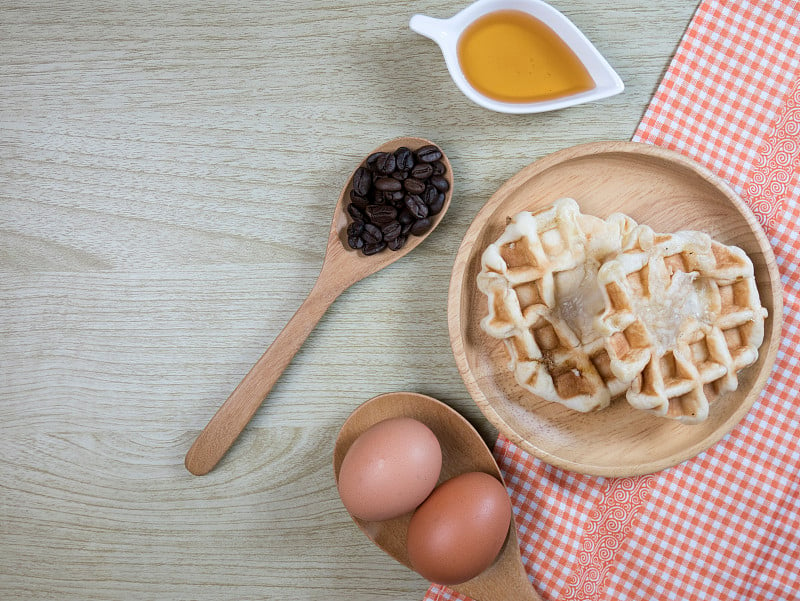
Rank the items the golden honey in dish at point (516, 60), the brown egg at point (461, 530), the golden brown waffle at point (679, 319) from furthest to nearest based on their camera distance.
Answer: the golden honey in dish at point (516, 60) < the brown egg at point (461, 530) < the golden brown waffle at point (679, 319)

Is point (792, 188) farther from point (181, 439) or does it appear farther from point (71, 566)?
point (71, 566)

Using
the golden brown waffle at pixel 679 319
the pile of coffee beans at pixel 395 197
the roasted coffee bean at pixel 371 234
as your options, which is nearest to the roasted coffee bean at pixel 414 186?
the pile of coffee beans at pixel 395 197

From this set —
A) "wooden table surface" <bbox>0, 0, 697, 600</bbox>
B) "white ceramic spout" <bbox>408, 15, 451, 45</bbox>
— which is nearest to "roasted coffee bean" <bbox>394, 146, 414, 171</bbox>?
"wooden table surface" <bbox>0, 0, 697, 600</bbox>

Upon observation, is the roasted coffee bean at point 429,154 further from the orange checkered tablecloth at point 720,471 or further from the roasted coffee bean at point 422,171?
the orange checkered tablecloth at point 720,471

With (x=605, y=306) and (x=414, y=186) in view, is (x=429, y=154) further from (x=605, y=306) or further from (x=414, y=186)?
(x=605, y=306)

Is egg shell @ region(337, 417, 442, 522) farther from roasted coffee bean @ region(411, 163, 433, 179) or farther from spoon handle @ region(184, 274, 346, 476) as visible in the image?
Answer: roasted coffee bean @ region(411, 163, 433, 179)

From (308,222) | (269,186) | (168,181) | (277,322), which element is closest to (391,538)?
(277,322)
